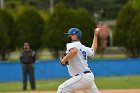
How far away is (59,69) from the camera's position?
28.0m

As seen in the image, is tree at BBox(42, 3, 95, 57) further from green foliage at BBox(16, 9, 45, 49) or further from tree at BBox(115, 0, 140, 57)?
tree at BBox(115, 0, 140, 57)

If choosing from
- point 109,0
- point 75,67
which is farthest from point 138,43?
point 109,0

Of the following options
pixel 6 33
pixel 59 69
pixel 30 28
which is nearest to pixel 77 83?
pixel 59 69

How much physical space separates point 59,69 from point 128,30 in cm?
1523

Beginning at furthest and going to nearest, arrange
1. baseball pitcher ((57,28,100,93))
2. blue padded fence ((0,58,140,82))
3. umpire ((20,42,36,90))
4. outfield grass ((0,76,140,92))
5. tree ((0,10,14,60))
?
1. tree ((0,10,14,60))
2. blue padded fence ((0,58,140,82))
3. umpire ((20,42,36,90))
4. outfield grass ((0,76,140,92))
5. baseball pitcher ((57,28,100,93))

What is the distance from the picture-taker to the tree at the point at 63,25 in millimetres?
40688

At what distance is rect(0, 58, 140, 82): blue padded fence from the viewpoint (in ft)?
88.8

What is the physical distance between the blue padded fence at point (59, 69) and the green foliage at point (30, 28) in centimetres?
1388

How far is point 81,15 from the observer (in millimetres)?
41875

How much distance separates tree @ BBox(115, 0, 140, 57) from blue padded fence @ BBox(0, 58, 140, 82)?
473 inches

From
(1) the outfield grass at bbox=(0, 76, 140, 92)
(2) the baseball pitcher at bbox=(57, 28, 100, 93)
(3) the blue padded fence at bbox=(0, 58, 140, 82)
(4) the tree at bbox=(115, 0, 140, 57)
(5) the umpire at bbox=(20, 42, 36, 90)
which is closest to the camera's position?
(2) the baseball pitcher at bbox=(57, 28, 100, 93)

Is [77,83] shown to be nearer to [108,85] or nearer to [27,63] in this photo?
[27,63]

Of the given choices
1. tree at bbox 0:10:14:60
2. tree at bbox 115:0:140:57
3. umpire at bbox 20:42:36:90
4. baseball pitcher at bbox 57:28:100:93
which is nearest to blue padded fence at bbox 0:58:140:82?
umpire at bbox 20:42:36:90

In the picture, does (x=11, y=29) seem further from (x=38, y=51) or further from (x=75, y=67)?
(x=75, y=67)
